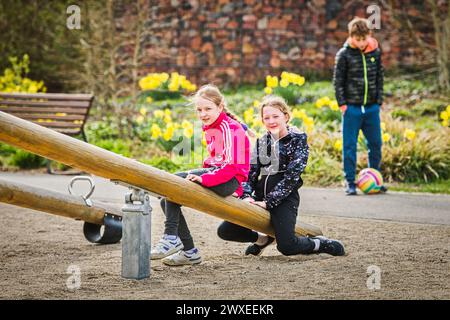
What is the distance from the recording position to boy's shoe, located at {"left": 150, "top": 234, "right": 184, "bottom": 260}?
5.10 meters

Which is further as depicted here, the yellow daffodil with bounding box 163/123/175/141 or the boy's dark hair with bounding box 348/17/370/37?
the yellow daffodil with bounding box 163/123/175/141

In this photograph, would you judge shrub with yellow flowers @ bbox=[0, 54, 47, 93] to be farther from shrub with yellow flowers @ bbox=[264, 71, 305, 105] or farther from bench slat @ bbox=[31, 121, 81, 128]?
shrub with yellow flowers @ bbox=[264, 71, 305, 105]

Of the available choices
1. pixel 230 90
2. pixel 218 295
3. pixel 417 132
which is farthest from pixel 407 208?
pixel 230 90

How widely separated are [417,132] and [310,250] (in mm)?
5388

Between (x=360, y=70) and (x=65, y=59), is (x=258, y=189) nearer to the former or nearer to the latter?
(x=360, y=70)

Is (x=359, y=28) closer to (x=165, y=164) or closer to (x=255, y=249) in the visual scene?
(x=165, y=164)

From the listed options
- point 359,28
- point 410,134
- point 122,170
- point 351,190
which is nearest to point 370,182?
point 351,190

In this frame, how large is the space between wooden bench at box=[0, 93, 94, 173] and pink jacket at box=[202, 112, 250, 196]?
19.8 ft

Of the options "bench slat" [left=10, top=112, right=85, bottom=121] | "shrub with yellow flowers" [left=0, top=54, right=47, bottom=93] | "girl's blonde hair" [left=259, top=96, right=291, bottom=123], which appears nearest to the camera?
"girl's blonde hair" [left=259, top=96, right=291, bottom=123]

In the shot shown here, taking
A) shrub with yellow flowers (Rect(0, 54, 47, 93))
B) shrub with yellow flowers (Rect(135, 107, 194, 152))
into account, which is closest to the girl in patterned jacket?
shrub with yellow flowers (Rect(135, 107, 194, 152))

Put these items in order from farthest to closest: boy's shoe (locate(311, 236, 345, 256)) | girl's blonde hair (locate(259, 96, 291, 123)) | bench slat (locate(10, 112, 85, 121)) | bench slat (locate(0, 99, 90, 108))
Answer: bench slat (locate(0, 99, 90, 108)), bench slat (locate(10, 112, 85, 121)), boy's shoe (locate(311, 236, 345, 256)), girl's blonde hair (locate(259, 96, 291, 123))

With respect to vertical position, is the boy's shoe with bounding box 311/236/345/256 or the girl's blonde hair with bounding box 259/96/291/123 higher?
the girl's blonde hair with bounding box 259/96/291/123

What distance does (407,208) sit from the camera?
7.64m

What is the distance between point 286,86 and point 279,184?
638 centimetres
